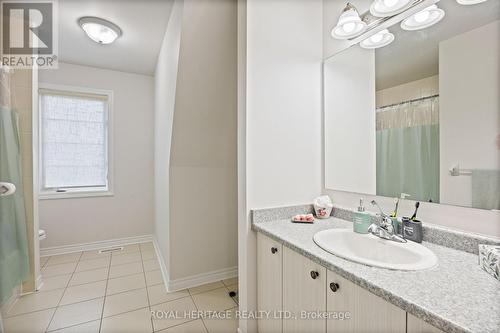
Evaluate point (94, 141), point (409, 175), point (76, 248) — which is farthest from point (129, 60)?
point (409, 175)

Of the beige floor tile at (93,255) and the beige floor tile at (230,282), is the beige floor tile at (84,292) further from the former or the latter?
the beige floor tile at (230,282)

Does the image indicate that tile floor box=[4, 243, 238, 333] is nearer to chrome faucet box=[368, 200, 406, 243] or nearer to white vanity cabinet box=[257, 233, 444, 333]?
white vanity cabinet box=[257, 233, 444, 333]

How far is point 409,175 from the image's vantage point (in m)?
1.23

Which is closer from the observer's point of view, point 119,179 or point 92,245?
point 92,245

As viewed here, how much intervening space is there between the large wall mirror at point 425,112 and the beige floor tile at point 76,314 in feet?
7.08

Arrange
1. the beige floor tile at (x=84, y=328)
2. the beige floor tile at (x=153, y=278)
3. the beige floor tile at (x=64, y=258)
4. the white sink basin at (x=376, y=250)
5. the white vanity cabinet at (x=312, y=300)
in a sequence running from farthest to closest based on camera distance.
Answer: the beige floor tile at (x=64, y=258), the beige floor tile at (x=153, y=278), the beige floor tile at (x=84, y=328), the white sink basin at (x=376, y=250), the white vanity cabinet at (x=312, y=300)

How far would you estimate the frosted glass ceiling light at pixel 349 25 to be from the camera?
53.7 inches

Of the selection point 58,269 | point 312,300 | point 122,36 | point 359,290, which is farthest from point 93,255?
point 359,290

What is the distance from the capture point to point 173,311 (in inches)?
73.6

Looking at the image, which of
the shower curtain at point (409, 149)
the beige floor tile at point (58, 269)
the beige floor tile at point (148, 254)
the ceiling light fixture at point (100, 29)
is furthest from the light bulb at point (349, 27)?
the beige floor tile at point (58, 269)

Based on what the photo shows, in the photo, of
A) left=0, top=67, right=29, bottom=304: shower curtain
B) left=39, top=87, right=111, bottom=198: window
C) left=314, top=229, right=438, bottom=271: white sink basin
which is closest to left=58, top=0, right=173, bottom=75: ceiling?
left=39, top=87, right=111, bottom=198: window

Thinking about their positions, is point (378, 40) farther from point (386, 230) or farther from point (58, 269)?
point (58, 269)

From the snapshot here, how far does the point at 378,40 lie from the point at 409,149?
2.26ft

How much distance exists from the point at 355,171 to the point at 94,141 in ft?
11.4
